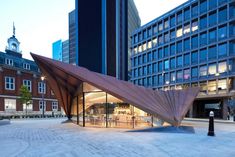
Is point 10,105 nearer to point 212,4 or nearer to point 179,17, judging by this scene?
point 179,17

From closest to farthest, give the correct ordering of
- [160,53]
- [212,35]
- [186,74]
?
1. [212,35]
2. [186,74]
3. [160,53]

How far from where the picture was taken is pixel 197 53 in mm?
47688

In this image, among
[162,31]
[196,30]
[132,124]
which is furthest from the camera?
[162,31]

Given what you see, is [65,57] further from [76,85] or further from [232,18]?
[76,85]

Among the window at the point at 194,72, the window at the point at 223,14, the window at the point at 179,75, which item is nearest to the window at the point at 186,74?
the window at the point at 179,75

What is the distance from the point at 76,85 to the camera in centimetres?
2008

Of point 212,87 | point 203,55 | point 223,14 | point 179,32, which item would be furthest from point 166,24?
point 212,87

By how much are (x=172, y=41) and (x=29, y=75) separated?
32630mm

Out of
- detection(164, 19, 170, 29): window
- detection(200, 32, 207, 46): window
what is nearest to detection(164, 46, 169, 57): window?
detection(164, 19, 170, 29): window

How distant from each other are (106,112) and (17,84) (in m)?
31.4

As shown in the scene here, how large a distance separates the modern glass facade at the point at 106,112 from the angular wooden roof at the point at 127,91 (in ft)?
2.85

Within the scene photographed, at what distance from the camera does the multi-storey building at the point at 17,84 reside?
40500 millimetres

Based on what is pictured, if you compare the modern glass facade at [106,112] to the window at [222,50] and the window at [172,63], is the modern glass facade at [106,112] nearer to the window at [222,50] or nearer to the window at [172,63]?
the window at [222,50]

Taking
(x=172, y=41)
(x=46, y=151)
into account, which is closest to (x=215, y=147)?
(x=46, y=151)
